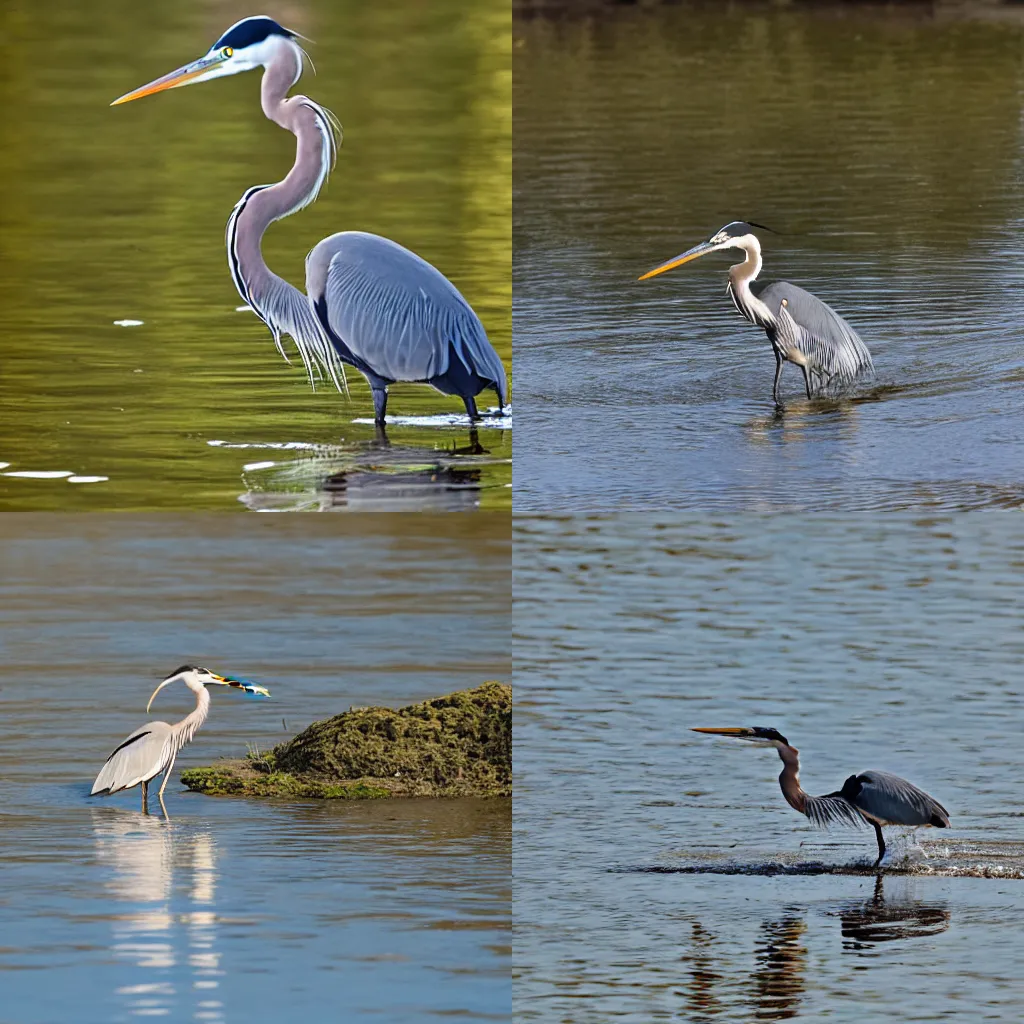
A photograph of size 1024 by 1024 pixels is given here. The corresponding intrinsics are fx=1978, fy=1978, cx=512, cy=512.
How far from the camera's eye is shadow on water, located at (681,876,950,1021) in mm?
4953

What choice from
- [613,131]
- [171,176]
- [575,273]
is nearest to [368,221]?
[171,176]

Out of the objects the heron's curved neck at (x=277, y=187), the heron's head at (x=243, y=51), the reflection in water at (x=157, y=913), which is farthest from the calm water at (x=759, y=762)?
the heron's head at (x=243, y=51)

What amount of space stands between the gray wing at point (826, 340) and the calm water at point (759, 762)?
1.08 meters

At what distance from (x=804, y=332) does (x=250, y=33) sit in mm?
2040

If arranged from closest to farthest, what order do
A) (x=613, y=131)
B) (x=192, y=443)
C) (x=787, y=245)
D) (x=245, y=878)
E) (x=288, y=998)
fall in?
1. (x=288, y=998)
2. (x=245, y=878)
3. (x=192, y=443)
4. (x=787, y=245)
5. (x=613, y=131)

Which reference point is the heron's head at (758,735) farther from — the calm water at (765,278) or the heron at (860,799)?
the calm water at (765,278)

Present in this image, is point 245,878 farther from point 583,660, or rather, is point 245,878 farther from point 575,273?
point 575,273

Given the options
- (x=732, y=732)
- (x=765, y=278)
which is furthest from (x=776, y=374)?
(x=732, y=732)

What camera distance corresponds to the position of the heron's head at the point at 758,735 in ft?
21.3

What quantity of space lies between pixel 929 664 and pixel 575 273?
6.62 feet

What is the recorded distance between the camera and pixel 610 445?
6105 millimetres

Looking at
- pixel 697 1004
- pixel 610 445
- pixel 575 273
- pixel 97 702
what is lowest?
pixel 697 1004

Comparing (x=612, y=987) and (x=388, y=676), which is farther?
(x=388, y=676)

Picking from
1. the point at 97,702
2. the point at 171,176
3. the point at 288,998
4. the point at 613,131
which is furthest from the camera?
the point at 613,131
